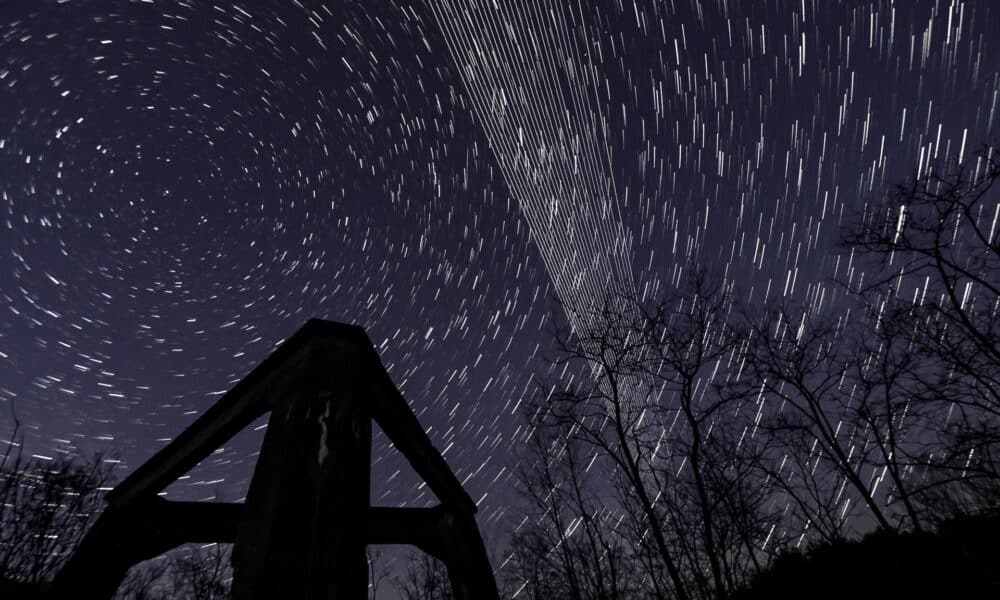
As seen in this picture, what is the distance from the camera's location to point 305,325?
1.62 m

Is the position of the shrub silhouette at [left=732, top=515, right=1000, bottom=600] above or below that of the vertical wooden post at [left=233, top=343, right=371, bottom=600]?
below

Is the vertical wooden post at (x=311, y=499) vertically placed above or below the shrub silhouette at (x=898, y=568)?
above

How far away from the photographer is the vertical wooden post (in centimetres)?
111

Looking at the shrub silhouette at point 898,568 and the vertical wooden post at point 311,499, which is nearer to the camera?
the vertical wooden post at point 311,499

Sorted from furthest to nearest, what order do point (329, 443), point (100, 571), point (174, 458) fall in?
point (174, 458) < point (100, 571) < point (329, 443)

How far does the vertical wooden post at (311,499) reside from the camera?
1107 millimetres

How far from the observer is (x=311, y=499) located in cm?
122

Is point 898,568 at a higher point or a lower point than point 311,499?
lower

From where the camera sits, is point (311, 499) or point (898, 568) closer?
point (311, 499)

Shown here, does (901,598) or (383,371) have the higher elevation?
(383,371)

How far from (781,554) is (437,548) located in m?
18.1

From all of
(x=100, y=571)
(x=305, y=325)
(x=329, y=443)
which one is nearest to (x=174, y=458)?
(x=100, y=571)

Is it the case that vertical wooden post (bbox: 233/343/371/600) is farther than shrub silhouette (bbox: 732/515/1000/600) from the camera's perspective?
No

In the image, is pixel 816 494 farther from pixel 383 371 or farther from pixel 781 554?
pixel 383 371
